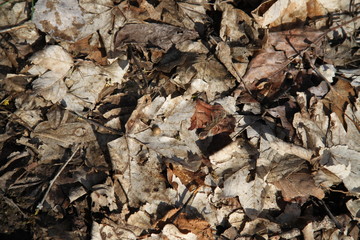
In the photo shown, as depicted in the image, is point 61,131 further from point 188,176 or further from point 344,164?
point 344,164

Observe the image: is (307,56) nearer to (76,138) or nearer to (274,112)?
(274,112)

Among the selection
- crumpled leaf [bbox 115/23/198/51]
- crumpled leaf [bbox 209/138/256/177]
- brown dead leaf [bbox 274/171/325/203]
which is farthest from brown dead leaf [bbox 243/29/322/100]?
brown dead leaf [bbox 274/171/325/203]

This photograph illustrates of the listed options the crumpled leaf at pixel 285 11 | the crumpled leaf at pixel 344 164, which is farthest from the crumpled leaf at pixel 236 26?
the crumpled leaf at pixel 344 164

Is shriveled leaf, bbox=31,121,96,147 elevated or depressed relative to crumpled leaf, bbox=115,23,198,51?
depressed

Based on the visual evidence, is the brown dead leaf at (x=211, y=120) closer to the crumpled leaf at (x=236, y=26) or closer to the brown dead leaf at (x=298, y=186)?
the brown dead leaf at (x=298, y=186)

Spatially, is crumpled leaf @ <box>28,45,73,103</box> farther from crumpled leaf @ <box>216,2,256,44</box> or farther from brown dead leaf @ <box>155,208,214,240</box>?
crumpled leaf @ <box>216,2,256,44</box>

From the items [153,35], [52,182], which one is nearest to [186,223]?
[52,182]

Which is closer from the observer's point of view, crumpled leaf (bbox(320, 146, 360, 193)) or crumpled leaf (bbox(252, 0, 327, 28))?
crumpled leaf (bbox(320, 146, 360, 193))
